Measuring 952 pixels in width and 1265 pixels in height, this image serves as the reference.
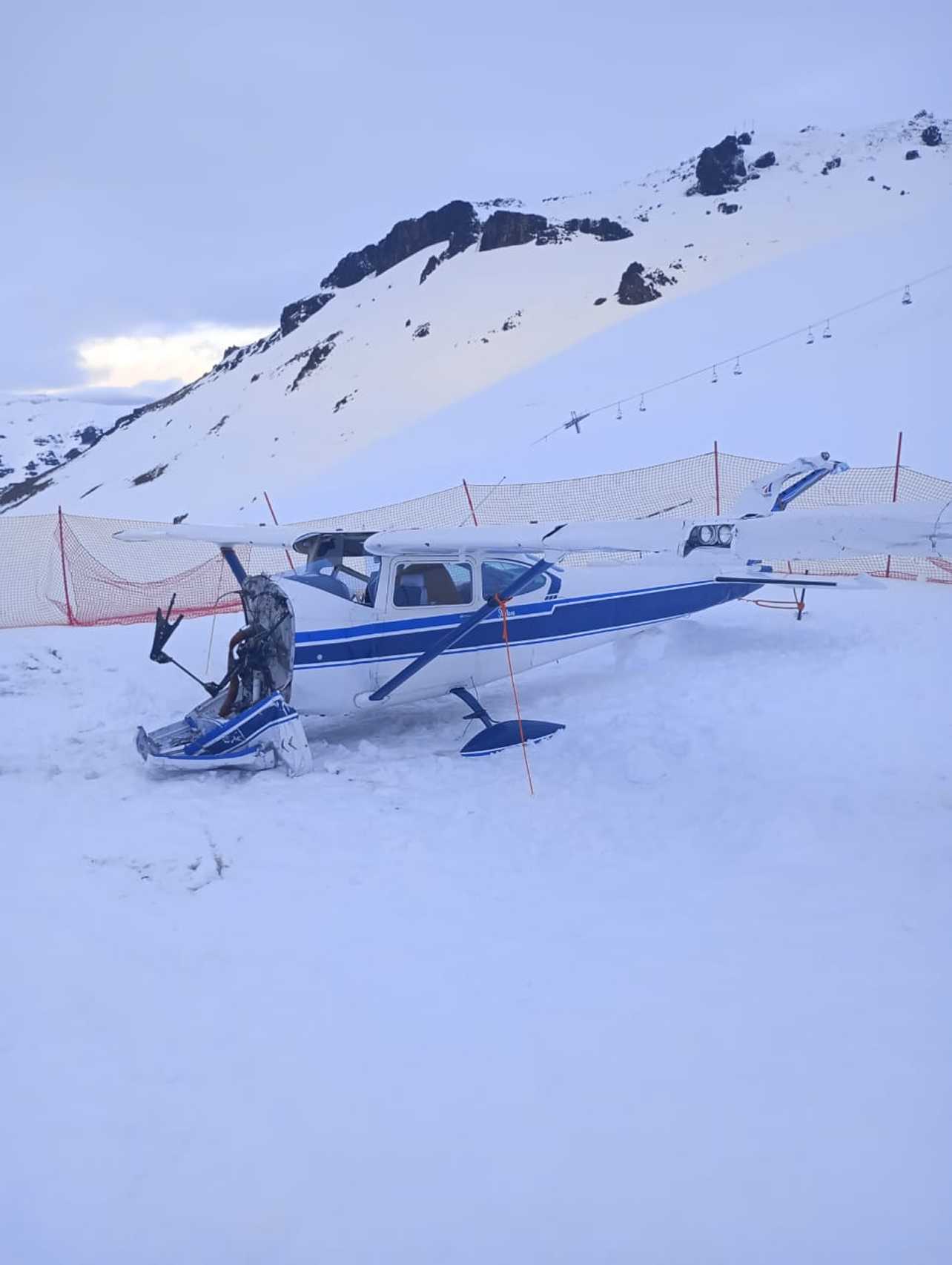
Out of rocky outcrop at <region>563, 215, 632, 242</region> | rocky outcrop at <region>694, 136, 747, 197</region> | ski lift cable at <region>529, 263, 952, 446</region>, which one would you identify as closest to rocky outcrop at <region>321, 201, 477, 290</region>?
rocky outcrop at <region>563, 215, 632, 242</region>

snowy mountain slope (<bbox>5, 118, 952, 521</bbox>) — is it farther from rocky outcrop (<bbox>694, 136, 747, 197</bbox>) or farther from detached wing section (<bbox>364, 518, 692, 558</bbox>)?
detached wing section (<bbox>364, 518, 692, 558</bbox>)

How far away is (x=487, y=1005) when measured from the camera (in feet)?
13.3

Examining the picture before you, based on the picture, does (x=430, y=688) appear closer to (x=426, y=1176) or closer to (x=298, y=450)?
(x=426, y=1176)

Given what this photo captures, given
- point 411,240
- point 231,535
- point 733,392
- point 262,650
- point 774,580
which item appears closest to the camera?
point 262,650

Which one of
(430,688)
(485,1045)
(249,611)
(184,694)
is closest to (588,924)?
(485,1045)

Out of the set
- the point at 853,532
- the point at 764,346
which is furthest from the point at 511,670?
the point at 764,346

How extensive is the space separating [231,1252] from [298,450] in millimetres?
41574

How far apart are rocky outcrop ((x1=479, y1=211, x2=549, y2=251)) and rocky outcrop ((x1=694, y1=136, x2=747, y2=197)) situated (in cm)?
1142

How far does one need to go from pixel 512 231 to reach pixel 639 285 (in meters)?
21.2

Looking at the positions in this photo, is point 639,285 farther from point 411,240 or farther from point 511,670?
point 511,670

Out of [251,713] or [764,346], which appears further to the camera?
[764,346]

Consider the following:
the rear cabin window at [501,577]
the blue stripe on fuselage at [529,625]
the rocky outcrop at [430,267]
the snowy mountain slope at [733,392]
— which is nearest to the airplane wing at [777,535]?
the rear cabin window at [501,577]

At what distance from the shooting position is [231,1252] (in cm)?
279

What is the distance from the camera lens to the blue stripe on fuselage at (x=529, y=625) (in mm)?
7699
